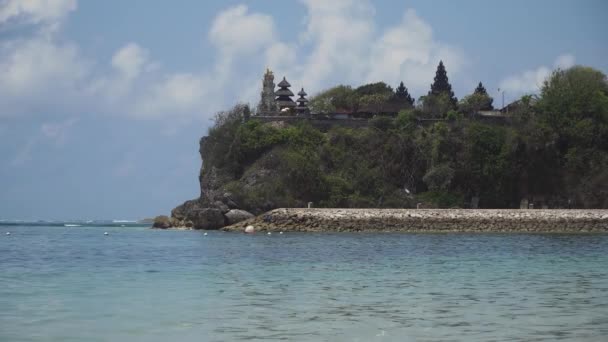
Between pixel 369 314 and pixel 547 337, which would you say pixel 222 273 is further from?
pixel 547 337

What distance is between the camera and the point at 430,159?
66.6 m

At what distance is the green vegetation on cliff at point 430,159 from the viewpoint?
63125 millimetres

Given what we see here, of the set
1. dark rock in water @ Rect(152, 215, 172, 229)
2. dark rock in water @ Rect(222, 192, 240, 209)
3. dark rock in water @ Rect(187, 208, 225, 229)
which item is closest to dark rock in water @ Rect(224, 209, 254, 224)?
dark rock in water @ Rect(187, 208, 225, 229)

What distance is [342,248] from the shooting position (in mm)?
34062

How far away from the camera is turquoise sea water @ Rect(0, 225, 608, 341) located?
12703mm

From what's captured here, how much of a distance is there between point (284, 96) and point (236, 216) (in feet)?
84.5

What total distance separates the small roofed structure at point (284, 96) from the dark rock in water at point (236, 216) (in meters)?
23.6

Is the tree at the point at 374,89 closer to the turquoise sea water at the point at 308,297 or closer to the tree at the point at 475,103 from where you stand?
the tree at the point at 475,103

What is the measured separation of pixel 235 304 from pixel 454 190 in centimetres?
5077

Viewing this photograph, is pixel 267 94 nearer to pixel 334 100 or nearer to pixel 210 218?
pixel 334 100

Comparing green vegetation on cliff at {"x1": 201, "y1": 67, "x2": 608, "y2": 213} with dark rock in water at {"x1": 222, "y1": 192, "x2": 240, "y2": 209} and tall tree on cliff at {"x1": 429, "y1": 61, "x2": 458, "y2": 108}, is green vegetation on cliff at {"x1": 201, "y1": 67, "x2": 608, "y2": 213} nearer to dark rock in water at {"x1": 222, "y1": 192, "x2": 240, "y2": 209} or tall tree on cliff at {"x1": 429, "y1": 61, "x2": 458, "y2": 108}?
dark rock in water at {"x1": 222, "y1": 192, "x2": 240, "y2": 209}

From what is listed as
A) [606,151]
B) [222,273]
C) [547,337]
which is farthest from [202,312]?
[606,151]

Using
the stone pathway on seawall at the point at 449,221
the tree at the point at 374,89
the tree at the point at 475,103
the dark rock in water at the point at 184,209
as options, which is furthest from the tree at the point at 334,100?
the stone pathway on seawall at the point at 449,221

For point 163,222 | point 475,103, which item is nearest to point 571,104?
point 475,103
